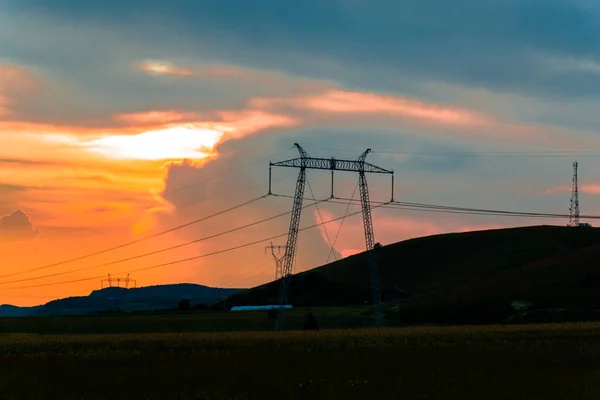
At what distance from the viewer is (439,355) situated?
55.8 m

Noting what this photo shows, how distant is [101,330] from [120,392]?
117 m

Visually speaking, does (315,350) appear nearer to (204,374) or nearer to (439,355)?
(439,355)

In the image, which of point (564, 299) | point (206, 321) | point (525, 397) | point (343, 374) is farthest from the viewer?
point (206, 321)

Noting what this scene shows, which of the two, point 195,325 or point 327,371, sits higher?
point 327,371

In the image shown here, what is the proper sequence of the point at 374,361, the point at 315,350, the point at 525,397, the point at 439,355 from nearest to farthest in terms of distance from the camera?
the point at 525,397
the point at 374,361
the point at 439,355
the point at 315,350

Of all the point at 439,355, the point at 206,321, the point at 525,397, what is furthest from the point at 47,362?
the point at 206,321

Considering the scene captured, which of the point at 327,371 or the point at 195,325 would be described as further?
the point at 195,325

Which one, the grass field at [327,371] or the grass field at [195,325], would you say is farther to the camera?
the grass field at [195,325]

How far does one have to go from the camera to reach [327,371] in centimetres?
4566

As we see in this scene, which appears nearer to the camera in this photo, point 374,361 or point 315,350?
point 374,361

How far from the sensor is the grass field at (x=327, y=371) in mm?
36156

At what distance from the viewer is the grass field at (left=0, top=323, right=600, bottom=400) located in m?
36.2

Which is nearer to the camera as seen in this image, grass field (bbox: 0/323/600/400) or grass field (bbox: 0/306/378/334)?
grass field (bbox: 0/323/600/400)

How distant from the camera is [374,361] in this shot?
51438 mm
